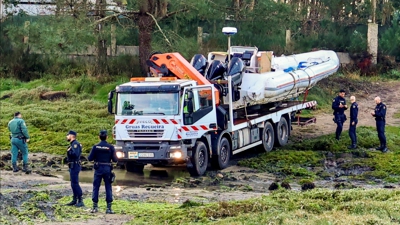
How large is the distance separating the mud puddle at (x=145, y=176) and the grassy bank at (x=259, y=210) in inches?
126

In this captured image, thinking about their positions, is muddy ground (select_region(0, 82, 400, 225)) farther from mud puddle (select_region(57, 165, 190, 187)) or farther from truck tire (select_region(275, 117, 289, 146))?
truck tire (select_region(275, 117, 289, 146))

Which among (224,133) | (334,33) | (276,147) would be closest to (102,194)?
(224,133)

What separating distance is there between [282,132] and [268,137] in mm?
1279

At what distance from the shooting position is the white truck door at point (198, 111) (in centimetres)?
1869

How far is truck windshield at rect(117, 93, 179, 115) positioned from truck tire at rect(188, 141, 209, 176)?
117 cm

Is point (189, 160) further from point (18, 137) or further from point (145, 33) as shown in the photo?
point (145, 33)

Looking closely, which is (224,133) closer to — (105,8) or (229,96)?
(229,96)

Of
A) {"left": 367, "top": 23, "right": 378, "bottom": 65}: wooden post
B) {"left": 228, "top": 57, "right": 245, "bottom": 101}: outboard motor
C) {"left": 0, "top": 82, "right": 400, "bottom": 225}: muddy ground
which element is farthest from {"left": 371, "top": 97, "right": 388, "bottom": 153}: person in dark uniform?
{"left": 367, "top": 23, "right": 378, "bottom": 65}: wooden post

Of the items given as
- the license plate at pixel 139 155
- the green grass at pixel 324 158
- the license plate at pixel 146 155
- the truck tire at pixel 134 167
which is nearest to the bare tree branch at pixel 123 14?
the green grass at pixel 324 158

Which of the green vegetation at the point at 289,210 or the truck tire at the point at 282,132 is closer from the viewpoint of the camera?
the green vegetation at the point at 289,210

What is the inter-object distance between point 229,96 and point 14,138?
582 cm

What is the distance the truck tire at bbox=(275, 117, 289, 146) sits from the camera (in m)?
24.0

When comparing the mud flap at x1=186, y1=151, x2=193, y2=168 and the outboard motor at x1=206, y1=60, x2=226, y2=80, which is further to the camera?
the outboard motor at x1=206, y1=60, x2=226, y2=80

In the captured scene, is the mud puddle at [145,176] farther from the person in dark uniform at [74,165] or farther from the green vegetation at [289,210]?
the green vegetation at [289,210]
